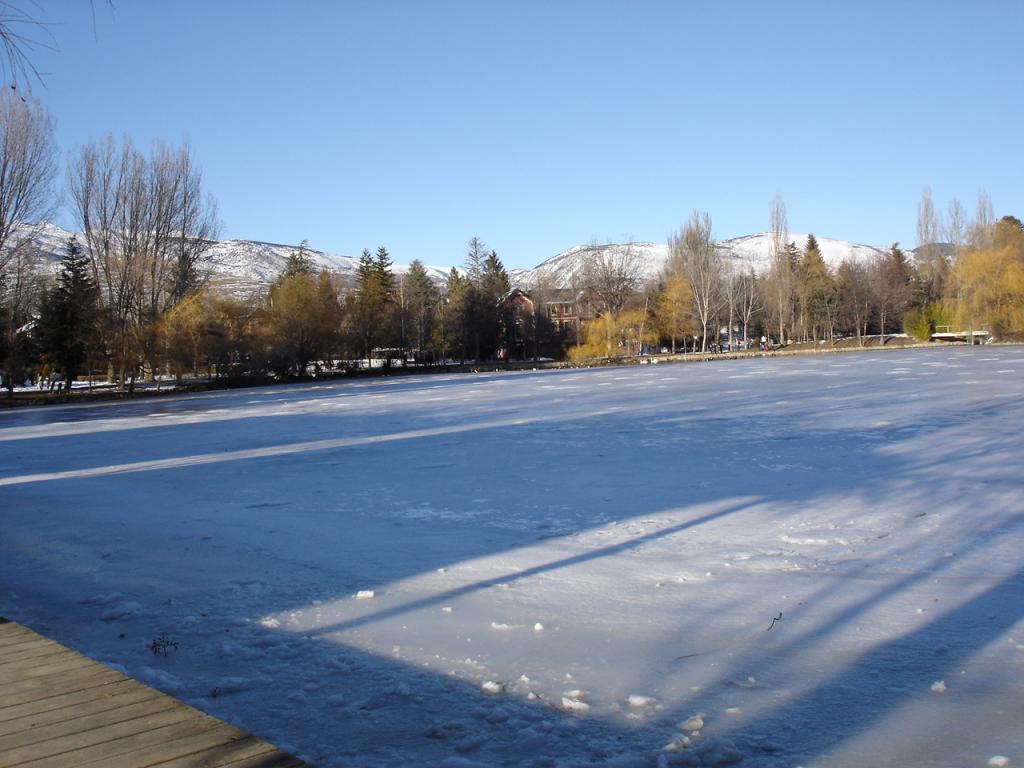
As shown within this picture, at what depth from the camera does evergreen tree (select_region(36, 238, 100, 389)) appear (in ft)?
129

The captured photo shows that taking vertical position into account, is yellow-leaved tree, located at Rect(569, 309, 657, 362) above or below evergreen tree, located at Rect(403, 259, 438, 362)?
below

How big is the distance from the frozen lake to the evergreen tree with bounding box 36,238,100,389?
102ft

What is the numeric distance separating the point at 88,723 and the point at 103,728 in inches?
3.5

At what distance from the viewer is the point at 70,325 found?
39.4 m

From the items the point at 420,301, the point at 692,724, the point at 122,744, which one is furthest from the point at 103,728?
the point at 420,301

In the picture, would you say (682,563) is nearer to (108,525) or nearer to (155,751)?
(155,751)

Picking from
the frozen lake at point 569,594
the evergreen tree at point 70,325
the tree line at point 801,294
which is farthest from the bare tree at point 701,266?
the frozen lake at point 569,594

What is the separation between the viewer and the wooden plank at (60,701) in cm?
294

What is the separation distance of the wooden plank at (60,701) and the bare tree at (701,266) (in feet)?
211

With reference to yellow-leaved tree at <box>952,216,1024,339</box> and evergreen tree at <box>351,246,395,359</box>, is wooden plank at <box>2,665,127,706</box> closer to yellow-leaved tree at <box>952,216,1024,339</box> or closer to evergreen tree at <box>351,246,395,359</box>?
evergreen tree at <box>351,246,395,359</box>

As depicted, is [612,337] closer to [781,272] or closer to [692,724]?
[781,272]

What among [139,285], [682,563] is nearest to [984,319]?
[139,285]

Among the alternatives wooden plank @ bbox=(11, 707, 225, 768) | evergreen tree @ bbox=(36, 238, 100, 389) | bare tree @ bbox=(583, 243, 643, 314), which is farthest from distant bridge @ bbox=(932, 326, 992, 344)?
wooden plank @ bbox=(11, 707, 225, 768)

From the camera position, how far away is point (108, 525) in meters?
7.97
